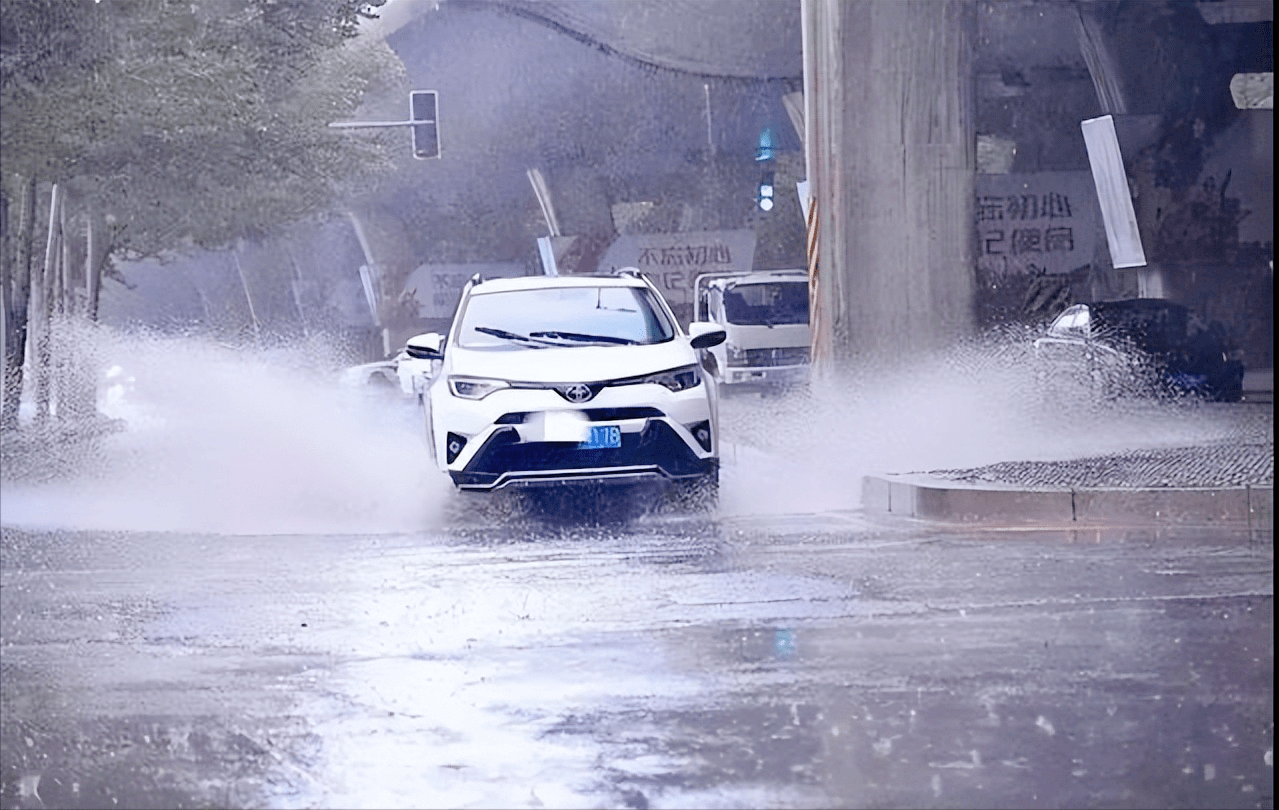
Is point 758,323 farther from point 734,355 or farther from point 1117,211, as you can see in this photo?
point 1117,211

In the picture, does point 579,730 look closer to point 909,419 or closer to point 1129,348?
point 909,419

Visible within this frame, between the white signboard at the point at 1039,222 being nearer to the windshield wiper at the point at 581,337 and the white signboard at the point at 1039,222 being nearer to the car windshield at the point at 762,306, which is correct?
the car windshield at the point at 762,306

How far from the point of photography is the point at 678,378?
11781 mm

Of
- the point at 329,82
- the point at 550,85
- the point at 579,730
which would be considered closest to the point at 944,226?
the point at 579,730

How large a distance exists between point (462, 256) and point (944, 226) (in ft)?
110

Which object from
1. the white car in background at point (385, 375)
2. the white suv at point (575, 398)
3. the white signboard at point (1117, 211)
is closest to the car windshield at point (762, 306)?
the white car in background at point (385, 375)

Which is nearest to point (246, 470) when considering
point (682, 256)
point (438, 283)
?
point (682, 256)

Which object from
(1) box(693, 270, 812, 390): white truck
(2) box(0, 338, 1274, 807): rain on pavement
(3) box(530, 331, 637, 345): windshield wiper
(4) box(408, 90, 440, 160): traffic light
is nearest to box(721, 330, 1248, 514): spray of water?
(2) box(0, 338, 1274, 807): rain on pavement

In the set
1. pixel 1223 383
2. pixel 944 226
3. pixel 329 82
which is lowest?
pixel 1223 383

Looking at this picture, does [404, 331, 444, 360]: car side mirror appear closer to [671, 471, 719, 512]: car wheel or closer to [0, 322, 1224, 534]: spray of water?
[0, 322, 1224, 534]: spray of water

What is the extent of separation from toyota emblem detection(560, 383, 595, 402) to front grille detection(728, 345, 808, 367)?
11.0 meters

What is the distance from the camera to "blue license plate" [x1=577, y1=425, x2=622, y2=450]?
11.3m

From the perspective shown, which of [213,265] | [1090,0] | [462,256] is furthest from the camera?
[213,265]

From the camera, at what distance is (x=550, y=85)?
→ 42.1 metres
